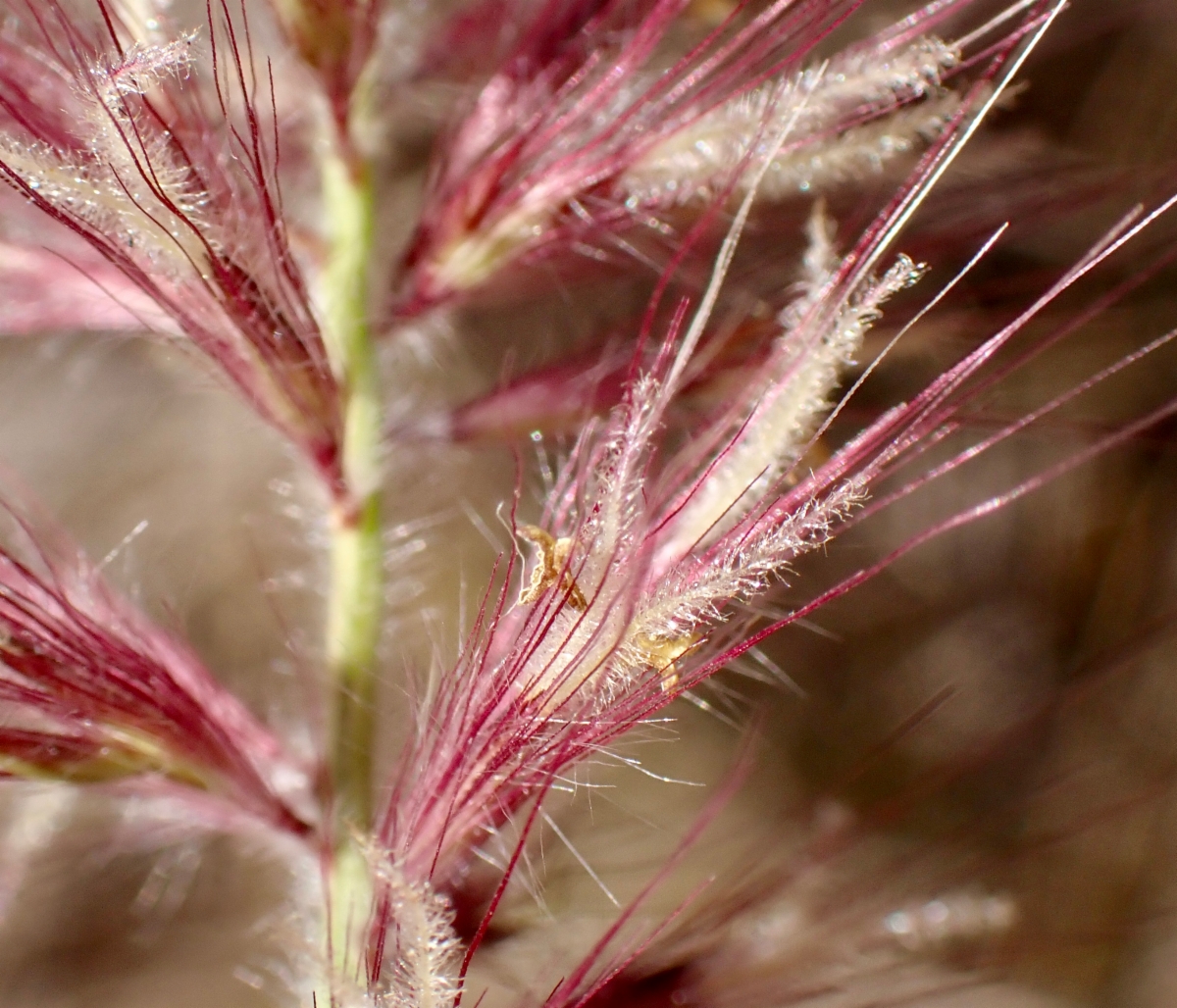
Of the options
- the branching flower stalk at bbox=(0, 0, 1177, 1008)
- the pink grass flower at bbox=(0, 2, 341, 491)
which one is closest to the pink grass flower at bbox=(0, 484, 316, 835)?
the branching flower stalk at bbox=(0, 0, 1177, 1008)

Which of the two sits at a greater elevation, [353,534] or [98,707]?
[353,534]

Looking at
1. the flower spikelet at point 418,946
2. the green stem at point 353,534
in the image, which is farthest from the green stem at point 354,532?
the flower spikelet at point 418,946

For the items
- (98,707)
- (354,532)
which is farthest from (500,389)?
(98,707)

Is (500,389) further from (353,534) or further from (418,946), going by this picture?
(418,946)

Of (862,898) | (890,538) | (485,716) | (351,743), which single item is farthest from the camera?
(890,538)

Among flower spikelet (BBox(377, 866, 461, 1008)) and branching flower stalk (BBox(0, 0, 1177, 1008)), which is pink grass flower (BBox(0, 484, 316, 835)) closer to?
branching flower stalk (BBox(0, 0, 1177, 1008))

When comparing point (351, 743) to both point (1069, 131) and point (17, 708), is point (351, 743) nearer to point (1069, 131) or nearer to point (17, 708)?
point (17, 708)

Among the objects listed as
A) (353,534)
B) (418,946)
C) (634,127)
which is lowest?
(418,946)

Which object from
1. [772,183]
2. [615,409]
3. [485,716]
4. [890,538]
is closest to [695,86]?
[772,183]
